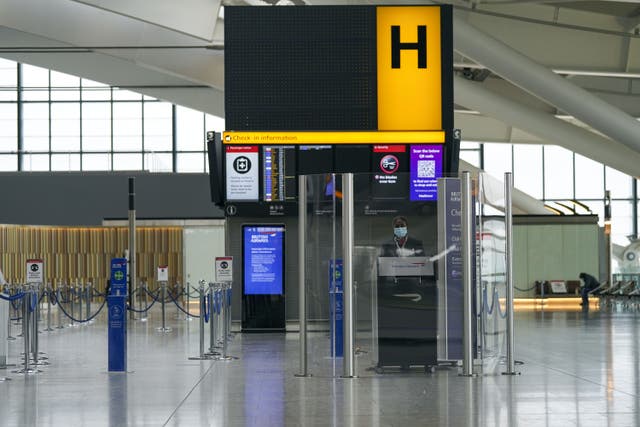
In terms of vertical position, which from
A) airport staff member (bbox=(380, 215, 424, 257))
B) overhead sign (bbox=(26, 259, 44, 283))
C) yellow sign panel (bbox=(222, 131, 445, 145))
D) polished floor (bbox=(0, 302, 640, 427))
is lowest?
polished floor (bbox=(0, 302, 640, 427))

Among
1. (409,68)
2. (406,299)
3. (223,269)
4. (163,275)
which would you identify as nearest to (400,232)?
(406,299)

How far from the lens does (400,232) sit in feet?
40.5

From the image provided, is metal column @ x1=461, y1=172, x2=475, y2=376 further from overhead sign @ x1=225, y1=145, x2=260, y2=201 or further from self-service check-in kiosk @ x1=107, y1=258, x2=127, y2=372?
overhead sign @ x1=225, y1=145, x2=260, y2=201

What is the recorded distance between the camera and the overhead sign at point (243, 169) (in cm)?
1997

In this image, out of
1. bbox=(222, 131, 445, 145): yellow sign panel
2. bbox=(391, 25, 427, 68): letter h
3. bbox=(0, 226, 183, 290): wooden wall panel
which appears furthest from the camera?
bbox=(0, 226, 183, 290): wooden wall panel

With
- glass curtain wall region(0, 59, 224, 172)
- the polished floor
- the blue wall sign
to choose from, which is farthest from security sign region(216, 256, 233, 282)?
glass curtain wall region(0, 59, 224, 172)

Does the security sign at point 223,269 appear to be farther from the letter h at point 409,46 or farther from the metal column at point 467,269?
the metal column at point 467,269

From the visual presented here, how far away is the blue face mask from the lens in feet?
40.5

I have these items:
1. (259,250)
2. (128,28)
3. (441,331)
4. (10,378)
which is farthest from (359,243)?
(128,28)

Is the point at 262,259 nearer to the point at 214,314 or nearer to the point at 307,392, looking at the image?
the point at 214,314

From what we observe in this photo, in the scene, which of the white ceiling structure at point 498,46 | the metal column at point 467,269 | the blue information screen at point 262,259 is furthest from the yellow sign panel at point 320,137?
the metal column at point 467,269

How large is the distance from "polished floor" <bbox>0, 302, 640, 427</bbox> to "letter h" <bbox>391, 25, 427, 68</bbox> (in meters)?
6.06

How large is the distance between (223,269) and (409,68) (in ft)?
17.8

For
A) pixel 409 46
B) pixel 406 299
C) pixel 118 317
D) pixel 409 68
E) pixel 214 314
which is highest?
pixel 409 46
